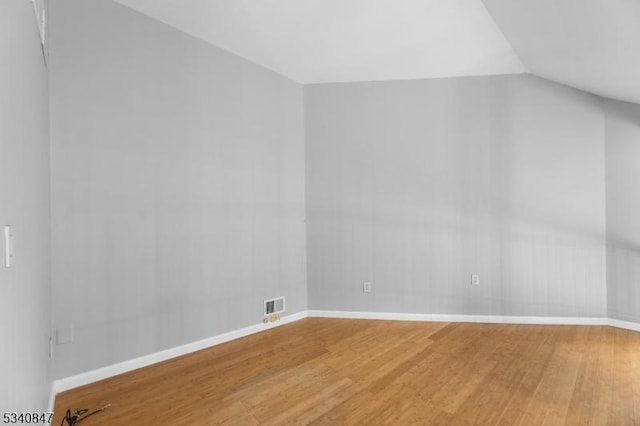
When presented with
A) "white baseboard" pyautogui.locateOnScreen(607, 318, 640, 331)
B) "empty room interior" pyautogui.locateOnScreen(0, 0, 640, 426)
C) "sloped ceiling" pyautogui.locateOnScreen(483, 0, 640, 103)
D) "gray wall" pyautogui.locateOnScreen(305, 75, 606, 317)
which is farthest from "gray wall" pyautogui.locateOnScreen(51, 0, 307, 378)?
"white baseboard" pyautogui.locateOnScreen(607, 318, 640, 331)

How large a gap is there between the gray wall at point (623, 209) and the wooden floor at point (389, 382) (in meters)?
0.41

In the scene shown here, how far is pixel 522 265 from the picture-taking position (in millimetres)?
4246

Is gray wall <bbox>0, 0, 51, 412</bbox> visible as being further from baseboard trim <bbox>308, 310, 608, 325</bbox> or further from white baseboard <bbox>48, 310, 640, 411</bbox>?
baseboard trim <bbox>308, 310, 608, 325</bbox>

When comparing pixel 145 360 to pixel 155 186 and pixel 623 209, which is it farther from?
pixel 623 209

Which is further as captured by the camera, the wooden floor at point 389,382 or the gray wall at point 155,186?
the gray wall at point 155,186

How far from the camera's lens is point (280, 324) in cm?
424

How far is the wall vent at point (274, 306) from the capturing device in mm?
4114

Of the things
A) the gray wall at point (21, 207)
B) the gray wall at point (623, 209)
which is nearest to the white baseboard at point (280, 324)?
the gray wall at point (623, 209)

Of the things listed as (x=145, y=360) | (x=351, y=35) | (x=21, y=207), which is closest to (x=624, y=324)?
(x=351, y=35)

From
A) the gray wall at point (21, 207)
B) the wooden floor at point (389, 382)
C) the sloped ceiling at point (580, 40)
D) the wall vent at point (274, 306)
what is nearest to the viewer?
the gray wall at point (21, 207)

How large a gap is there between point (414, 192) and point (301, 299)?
1.98m

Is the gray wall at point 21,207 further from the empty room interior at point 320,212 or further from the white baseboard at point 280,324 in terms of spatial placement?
the white baseboard at point 280,324

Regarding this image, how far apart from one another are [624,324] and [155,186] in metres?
5.21

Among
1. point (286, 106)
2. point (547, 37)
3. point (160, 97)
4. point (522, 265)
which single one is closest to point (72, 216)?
point (160, 97)
